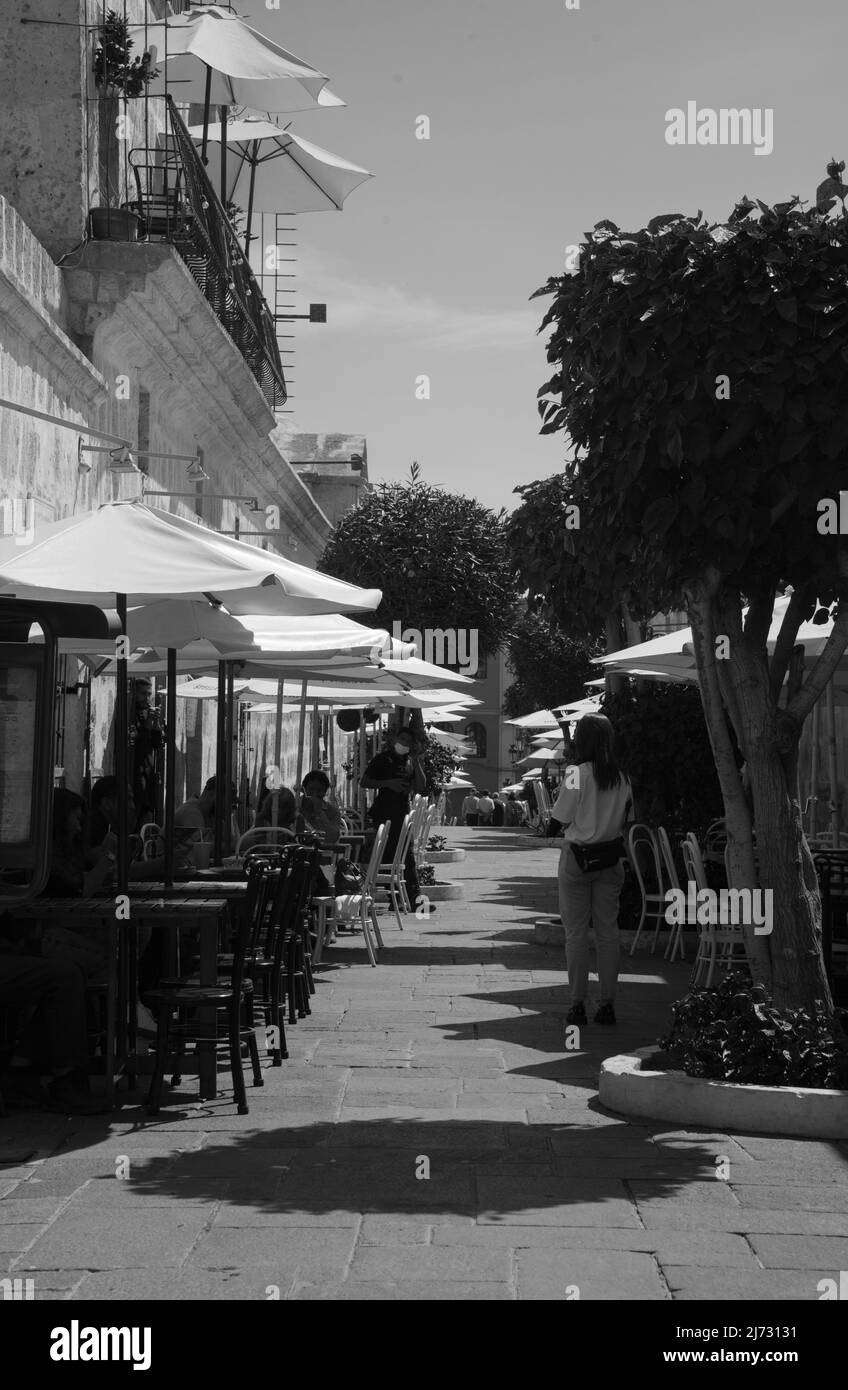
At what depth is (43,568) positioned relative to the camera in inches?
287

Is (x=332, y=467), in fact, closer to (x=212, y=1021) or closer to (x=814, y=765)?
(x=814, y=765)

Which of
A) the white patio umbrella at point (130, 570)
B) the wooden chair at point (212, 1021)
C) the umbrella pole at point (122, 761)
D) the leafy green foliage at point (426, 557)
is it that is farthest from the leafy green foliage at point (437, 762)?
the wooden chair at point (212, 1021)

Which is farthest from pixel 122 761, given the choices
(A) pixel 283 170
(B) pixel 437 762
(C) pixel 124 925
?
(B) pixel 437 762

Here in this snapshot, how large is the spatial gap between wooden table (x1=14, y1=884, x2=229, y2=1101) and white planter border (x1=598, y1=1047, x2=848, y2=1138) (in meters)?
1.78

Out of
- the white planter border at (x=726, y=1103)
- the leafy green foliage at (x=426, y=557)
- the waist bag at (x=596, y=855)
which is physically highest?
the leafy green foliage at (x=426, y=557)

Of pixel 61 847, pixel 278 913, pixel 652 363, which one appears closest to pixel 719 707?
pixel 652 363

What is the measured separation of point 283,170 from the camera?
2488 centimetres

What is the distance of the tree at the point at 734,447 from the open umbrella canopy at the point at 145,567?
158 centimetres

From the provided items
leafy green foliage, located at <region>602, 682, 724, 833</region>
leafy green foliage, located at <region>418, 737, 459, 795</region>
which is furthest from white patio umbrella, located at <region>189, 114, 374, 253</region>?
leafy green foliage, located at <region>602, 682, 724, 833</region>

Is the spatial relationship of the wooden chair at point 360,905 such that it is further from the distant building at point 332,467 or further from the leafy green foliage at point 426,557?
the distant building at point 332,467

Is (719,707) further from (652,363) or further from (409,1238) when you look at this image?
(409,1238)

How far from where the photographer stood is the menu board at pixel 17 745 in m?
6.41
